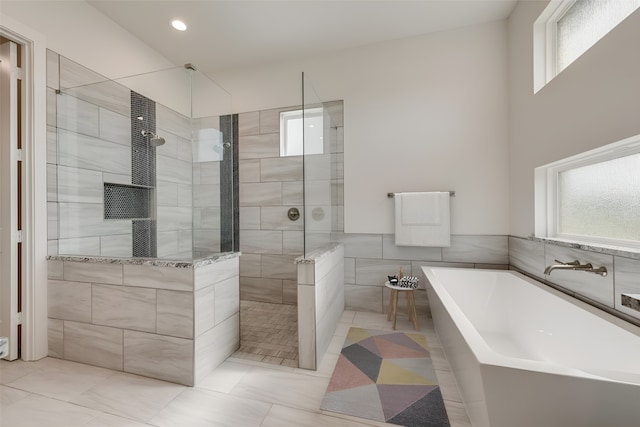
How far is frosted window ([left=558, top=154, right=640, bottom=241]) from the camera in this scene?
143 centimetres

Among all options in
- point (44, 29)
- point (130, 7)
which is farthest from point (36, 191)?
point (130, 7)

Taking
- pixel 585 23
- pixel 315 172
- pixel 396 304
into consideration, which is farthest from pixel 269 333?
pixel 585 23

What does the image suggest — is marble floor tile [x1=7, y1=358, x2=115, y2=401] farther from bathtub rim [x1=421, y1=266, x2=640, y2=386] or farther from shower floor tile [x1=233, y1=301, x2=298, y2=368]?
bathtub rim [x1=421, y1=266, x2=640, y2=386]

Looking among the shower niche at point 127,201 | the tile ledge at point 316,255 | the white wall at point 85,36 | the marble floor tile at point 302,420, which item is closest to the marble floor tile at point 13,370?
the shower niche at point 127,201

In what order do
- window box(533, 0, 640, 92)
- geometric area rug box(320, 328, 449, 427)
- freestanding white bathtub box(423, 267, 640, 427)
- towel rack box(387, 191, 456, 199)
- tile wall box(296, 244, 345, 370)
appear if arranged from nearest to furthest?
freestanding white bathtub box(423, 267, 640, 427) < geometric area rug box(320, 328, 449, 427) < window box(533, 0, 640, 92) < tile wall box(296, 244, 345, 370) < towel rack box(387, 191, 456, 199)

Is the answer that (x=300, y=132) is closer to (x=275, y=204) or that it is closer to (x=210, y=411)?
(x=275, y=204)

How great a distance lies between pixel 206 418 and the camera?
135 centimetres

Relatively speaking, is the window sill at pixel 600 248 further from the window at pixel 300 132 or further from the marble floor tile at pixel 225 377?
the marble floor tile at pixel 225 377

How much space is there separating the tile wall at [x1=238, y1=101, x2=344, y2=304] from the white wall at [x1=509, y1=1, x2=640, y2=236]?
2.05 metres

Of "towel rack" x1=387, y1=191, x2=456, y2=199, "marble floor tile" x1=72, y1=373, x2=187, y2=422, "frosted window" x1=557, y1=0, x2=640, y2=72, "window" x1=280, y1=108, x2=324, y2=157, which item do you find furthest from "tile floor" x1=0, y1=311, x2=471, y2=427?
"frosted window" x1=557, y1=0, x2=640, y2=72

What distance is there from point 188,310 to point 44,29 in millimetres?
2284

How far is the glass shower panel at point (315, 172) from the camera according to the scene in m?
2.03

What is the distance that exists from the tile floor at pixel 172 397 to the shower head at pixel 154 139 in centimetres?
170

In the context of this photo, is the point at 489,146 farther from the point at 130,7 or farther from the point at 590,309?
the point at 130,7
